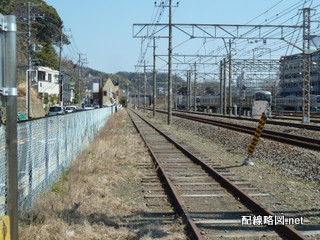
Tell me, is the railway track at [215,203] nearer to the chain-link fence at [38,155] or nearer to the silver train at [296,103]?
the chain-link fence at [38,155]

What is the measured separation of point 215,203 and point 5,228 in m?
5.01

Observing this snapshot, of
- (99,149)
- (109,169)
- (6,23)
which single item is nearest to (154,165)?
(109,169)

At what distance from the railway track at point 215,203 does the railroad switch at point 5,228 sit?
2.76m

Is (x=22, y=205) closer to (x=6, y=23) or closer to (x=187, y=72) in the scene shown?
(x=6, y=23)

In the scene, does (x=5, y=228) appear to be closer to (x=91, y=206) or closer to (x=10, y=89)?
(x=10, y=89)

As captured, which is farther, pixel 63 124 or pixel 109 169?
pixel 109 169

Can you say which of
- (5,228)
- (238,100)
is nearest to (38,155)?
(5,228)

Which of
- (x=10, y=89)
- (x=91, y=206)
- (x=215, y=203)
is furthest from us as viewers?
(x=215, y=203)

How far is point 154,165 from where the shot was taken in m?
12.6

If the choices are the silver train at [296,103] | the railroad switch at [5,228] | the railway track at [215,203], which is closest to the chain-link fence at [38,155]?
the railroad switch at [5,228]

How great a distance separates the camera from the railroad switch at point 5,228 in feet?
11.5

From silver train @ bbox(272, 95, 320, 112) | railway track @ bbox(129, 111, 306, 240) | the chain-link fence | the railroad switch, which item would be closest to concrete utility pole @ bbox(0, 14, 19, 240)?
the railroad switch

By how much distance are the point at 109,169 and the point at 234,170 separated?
3619mm

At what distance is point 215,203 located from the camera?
311 inches
